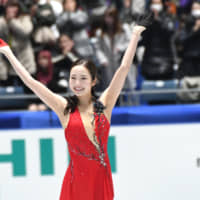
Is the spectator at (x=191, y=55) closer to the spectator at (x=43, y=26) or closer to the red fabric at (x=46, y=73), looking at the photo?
the red fabric at (x=46, y=73)

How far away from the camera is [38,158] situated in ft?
17.0

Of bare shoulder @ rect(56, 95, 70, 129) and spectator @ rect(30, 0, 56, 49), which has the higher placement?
spectator @ rect(30, 0, 56, 49)

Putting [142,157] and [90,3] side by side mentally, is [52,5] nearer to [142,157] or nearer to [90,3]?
[90,3]

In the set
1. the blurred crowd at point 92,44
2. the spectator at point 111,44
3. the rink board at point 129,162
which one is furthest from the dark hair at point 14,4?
the rink board at point 129,162

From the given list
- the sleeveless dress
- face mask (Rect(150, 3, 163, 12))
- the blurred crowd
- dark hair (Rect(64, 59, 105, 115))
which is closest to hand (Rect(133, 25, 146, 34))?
dark hair (Rect(64, 59, 105, 115))

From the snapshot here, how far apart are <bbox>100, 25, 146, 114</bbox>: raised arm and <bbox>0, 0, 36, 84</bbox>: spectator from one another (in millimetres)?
3149

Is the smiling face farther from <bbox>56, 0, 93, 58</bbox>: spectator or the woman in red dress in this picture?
<bbox>56, 0, 93, 58</bbox>: spectator

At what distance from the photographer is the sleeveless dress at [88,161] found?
3322 millimetres

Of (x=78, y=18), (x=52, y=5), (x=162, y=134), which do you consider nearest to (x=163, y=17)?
(x=78, y=18)

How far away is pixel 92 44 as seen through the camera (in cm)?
680

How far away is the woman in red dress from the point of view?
3318 millimetres

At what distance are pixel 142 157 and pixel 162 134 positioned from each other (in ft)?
1.08

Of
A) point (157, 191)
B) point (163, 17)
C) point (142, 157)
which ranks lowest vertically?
point (157, 191)

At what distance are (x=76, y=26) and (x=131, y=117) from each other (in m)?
2.06
